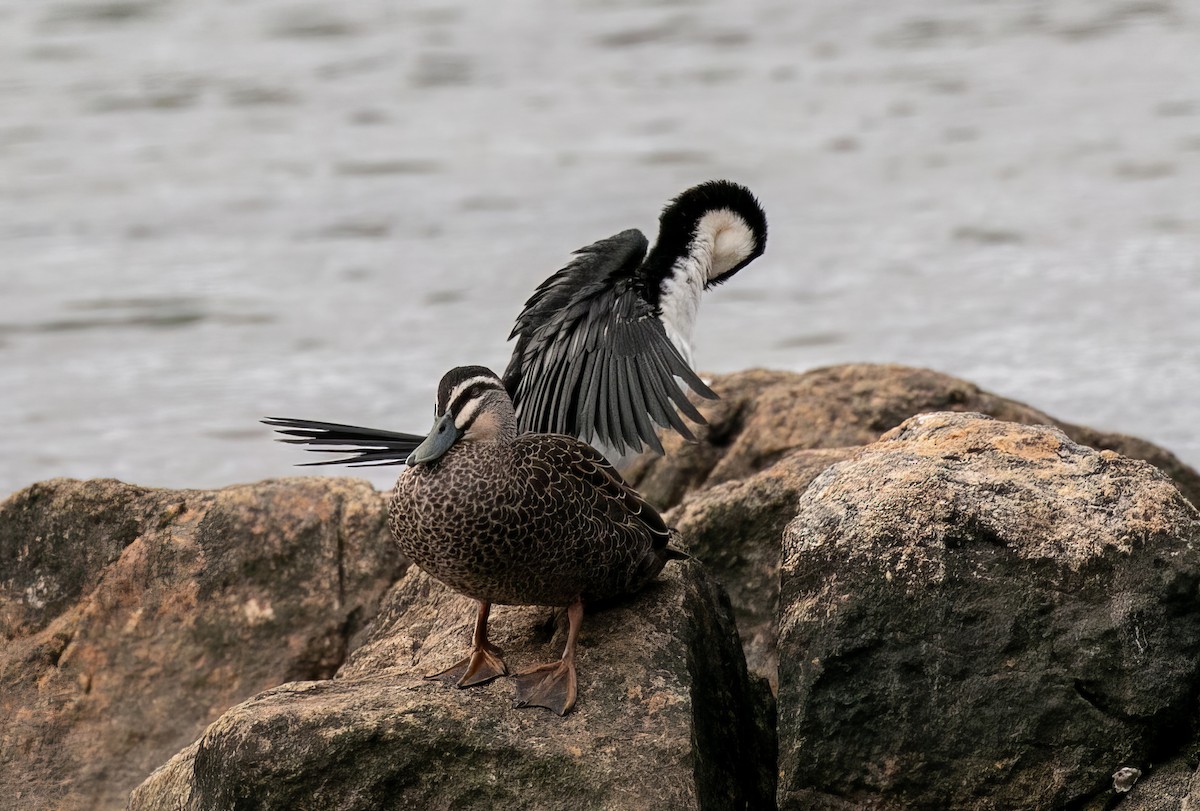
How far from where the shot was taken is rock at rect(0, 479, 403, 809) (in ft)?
17.2

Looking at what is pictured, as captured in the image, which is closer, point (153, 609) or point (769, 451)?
point (153, 609)

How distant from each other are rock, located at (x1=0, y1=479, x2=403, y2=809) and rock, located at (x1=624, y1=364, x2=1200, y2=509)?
1.63 metres

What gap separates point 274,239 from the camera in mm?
13727

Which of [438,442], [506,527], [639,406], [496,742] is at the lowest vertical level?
[496,742]

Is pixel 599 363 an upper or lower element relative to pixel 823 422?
upper

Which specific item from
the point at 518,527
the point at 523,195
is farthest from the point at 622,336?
the point at 523,195

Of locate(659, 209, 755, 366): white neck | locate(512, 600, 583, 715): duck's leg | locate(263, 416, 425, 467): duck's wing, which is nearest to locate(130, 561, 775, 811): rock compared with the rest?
locate(512, 600, 583, 715): duck's leg

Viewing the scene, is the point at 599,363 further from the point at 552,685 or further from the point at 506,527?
the point at 552,685

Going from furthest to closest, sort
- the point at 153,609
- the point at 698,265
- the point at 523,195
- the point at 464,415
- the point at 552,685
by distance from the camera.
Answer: the point at 523,195, the point at 698,265, the point at 153,609, the point at 464,415, the point at 552,685

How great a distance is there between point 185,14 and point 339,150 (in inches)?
248

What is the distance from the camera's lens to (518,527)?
4.20 meters

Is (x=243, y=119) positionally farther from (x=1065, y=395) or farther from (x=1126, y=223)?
(x=1065, y=395)

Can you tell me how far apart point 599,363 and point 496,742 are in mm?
2380

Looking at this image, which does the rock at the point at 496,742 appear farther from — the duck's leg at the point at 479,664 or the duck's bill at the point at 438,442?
the duck's bill at the point at 438,442
